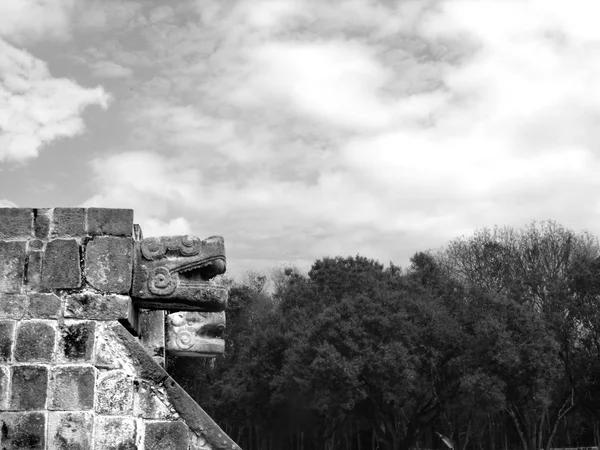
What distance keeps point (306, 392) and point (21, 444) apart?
68.3 feet

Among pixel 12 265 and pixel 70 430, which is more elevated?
pixel 12 265

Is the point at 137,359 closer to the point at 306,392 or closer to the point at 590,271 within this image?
the point at 306,392

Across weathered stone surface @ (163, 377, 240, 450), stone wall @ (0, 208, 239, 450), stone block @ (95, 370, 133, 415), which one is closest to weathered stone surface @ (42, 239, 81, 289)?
stone wall @ (0, 208, 239, 450)

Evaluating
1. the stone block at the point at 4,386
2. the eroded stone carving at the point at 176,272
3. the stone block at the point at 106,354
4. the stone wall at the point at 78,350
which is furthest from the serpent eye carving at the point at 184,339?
the stone block at the point at 4,386

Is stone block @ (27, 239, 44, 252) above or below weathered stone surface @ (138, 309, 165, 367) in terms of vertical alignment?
above

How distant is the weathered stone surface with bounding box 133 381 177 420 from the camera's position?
4043mm

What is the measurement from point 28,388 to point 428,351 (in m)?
21.5

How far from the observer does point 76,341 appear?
4.11m

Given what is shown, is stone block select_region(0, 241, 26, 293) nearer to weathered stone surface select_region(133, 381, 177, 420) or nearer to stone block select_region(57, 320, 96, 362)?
stone block select_region(57, 320, 96, 362)

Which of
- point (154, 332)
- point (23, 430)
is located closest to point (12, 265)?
point (23, 430)

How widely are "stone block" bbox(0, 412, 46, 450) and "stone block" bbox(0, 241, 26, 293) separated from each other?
2.42ft

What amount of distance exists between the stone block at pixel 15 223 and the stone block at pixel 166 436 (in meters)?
1.39

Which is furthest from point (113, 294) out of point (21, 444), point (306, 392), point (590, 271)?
point (590, 271)

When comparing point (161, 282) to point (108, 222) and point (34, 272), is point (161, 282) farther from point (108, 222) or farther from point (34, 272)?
point (34, 272)
